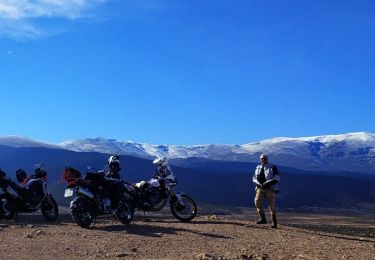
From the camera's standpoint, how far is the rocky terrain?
12.1 meters

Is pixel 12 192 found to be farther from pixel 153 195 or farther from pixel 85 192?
pixel 153 195

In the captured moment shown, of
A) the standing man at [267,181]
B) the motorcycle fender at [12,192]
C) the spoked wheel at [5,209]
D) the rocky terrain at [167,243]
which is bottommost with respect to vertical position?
the rocky terrain at [167,243]

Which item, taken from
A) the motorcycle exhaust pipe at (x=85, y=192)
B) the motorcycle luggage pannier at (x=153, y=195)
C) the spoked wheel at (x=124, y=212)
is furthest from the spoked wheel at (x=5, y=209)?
the motorcycle luggage pannier at (x=153, y=195)

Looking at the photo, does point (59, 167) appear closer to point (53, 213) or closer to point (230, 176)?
point (230, 176)

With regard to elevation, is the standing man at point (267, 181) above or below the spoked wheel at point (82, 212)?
above

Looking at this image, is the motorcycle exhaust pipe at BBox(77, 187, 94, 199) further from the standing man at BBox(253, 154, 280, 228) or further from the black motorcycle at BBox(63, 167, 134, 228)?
the standing man at BBox(253, 154, 280, 228)

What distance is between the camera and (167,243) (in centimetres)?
1331

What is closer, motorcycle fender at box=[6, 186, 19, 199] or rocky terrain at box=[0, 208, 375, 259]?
rocky terrain at box=[0, 208, 375, 259]

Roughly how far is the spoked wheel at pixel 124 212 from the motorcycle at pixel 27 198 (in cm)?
275

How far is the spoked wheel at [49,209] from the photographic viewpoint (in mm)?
17547

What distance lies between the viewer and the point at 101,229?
1499cm

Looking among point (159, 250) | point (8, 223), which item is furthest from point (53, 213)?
point (159, 250)

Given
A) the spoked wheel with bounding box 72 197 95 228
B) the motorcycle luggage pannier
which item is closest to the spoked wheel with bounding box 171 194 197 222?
the motorcycle luggage pannier

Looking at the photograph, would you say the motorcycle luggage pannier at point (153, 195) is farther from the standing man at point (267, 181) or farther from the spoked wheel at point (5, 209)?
the spoked wheel at point (5, 209)
